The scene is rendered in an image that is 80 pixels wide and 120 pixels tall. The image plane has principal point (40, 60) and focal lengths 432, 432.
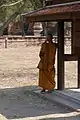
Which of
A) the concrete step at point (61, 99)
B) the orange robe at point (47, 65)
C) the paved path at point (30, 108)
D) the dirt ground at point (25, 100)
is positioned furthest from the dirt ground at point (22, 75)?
the paved path at point (30, 108)

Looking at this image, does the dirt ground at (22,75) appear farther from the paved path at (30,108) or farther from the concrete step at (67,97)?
the paved path at (30,108)

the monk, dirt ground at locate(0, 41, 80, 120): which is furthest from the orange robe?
dirt ground at locate(0, 41, 80, 120)

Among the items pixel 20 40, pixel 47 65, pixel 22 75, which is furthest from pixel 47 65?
pixel 20 40

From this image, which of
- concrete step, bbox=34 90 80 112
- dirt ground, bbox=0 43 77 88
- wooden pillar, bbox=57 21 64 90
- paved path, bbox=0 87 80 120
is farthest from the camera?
dirt ground, bbox=0 43 77 88

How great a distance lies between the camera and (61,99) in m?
11.4

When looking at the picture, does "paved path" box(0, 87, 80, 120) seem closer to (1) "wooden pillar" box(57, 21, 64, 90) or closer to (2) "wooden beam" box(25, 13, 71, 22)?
(1) "wooden pillar" box(57, 21, 64, 90)

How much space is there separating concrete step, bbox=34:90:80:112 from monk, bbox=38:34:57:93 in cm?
25

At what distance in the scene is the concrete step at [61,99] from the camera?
10594 mm

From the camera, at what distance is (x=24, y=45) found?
119 ft

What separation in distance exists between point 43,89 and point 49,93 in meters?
0.28

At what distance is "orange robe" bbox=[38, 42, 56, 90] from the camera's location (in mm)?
12352

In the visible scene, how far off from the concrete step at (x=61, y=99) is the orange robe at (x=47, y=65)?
0.29 meters

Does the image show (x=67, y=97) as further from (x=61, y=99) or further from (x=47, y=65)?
(x=47, y=65)

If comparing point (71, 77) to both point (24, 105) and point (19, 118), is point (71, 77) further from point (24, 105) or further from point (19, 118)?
point (19, 118)
